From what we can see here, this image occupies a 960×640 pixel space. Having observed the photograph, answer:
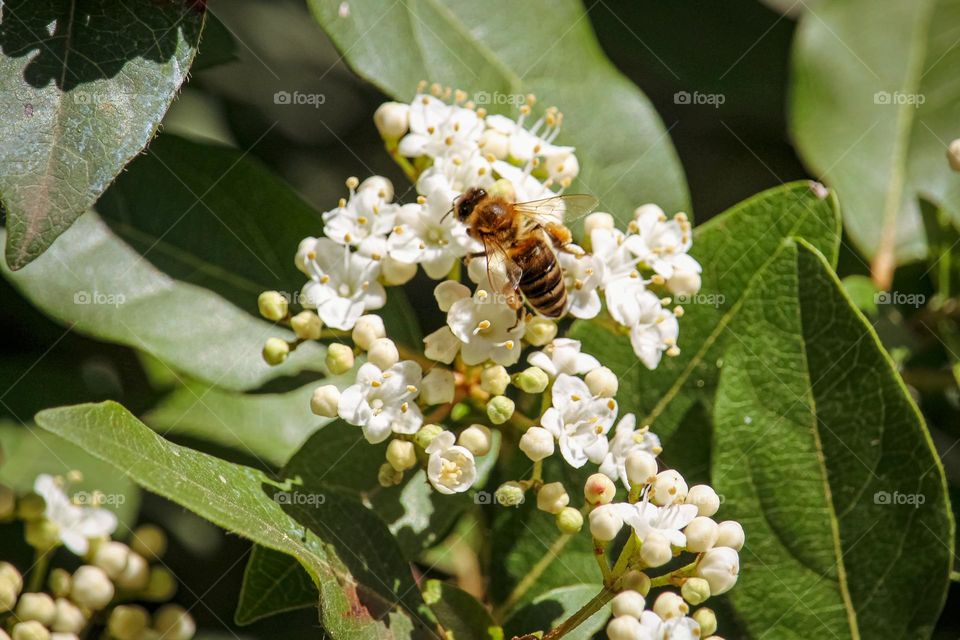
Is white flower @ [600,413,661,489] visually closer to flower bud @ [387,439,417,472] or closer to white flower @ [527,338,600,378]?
white flower @ [527,338,600,378]

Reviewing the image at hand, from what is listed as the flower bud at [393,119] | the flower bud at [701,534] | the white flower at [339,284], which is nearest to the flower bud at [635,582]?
the flower bud at [701,534]

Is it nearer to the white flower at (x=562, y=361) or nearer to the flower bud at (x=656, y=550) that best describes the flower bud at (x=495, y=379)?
the white flower at (x=562, y=361)

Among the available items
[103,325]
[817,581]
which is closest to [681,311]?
[817,581]

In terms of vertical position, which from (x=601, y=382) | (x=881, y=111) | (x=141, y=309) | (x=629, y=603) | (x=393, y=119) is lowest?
(x=141, y=309)

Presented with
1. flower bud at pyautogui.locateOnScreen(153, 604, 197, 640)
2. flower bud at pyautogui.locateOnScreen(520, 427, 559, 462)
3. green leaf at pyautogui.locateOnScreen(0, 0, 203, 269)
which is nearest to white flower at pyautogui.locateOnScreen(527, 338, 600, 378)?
flower bud at pyautogui.locateOnScreen(520, 427, 559, 462)

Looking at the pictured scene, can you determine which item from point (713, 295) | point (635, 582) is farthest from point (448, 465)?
point (713, 295)

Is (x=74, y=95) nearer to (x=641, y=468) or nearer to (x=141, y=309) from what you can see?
(x=141, y=309)
